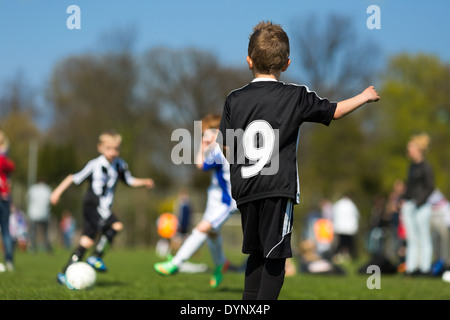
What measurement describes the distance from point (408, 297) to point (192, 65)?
36.9 metres

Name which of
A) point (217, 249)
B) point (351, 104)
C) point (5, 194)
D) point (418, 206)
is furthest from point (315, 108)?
point (418, 206)

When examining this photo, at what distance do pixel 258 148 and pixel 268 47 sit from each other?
671mm

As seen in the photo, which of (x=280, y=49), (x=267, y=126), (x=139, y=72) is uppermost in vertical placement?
(x=139, y=72)

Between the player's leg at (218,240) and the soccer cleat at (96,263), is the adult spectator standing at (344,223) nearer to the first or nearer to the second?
the player's leg at (218,240)

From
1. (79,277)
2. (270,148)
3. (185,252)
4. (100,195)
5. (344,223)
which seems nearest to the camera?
(270,148)

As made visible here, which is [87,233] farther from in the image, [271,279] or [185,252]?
[271,279]

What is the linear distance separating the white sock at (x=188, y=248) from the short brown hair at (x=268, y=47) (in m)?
3.06

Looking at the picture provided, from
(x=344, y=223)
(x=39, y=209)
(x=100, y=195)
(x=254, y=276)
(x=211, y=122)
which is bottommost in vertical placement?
(x=344, y=223)

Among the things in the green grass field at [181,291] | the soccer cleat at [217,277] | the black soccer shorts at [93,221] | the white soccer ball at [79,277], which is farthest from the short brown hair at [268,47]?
the black soccer shorts at [93,221]

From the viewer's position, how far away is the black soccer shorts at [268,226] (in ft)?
12.5

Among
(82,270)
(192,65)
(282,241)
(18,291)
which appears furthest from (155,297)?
(192,65)

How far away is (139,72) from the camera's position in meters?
40.2

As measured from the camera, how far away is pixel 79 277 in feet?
20.3

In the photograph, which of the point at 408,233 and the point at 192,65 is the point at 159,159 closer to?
the point at 192,65
